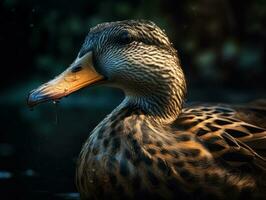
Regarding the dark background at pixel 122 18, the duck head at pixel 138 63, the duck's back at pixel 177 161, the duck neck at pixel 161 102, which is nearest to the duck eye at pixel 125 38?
the duck head at pixel 138 63

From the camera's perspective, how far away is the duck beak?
15.4ft

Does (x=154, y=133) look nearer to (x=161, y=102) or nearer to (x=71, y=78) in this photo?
(x=161, y=102)

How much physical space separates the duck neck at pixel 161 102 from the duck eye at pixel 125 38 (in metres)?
0.31

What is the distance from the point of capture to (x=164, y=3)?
38.3 feet

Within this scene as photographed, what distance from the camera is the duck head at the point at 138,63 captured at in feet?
16.2

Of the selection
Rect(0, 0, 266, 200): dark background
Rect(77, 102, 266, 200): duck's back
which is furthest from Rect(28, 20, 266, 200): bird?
Rect(0, 0, 266, 200): dark background

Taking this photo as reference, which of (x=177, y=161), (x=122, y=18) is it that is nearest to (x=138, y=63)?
(x=177, y=161)

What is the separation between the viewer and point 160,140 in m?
4.71

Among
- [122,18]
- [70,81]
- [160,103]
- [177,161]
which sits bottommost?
[122,18]

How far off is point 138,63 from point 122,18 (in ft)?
20.6

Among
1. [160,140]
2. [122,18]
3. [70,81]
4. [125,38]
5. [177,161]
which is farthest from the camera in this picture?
[122,18]

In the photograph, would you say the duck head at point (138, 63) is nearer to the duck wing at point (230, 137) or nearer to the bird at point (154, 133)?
the bird at point (154, 133)

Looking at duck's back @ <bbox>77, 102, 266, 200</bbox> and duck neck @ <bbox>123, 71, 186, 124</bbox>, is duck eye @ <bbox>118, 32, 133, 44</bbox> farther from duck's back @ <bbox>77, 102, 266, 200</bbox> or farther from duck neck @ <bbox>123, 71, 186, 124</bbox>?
duck's back @ <bbox>77, 102, 266, 200</bbox>

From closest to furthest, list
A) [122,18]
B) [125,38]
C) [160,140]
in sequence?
[160,140]
[125,38]
[122,18]
